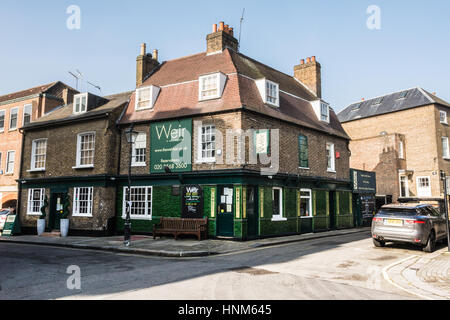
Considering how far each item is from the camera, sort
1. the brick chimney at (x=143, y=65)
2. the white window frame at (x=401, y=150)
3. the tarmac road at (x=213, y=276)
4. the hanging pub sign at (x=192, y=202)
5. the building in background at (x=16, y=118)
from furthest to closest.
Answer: the white window frame at (x=401, y=150), the building in background at (x=16, y=118), the brick chimney at (x=143, y=65), the hanging pub sign at (x=192, y=202), the tarmac road at (x=213, y=276)

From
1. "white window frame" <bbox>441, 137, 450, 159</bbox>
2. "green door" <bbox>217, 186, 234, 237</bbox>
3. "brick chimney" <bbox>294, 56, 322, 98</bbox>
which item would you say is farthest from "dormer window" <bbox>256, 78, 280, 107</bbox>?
"white window frame" <bbox>441, 137, 450, 159</bbox>

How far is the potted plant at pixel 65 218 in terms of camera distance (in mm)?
18438

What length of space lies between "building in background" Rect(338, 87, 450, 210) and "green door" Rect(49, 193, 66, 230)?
912 inches

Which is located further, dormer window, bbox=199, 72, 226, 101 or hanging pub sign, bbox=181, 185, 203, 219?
dormer window, bbox=199, 72, 226, 101

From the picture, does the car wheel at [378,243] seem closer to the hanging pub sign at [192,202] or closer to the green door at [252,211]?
the green door at [252,211]

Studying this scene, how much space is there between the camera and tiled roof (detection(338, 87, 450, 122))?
3073 cm

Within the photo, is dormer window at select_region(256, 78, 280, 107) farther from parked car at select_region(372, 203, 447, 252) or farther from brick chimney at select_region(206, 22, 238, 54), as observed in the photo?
parked car at select_region(372, 203, 447, 252)

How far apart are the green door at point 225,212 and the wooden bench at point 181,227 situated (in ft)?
2.27

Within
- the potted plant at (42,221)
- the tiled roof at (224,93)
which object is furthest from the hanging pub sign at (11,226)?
the tiled roof at (224,93)

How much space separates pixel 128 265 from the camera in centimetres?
967

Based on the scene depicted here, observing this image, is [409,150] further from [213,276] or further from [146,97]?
[213,276]

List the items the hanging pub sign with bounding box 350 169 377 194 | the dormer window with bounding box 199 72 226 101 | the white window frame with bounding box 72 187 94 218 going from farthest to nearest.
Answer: the hanging pub sign with bounding box 350 169 377 194, the white window frame with bounding box 72 187 94 218, the dormer window with bounding box 199 72 226 101

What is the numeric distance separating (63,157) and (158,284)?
15920 mm
